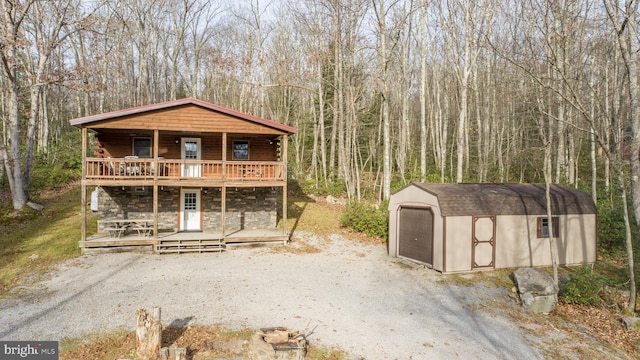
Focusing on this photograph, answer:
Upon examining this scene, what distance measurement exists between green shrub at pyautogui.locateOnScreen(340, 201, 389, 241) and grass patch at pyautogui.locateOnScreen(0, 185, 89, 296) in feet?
38.6

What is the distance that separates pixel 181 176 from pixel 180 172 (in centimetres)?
41

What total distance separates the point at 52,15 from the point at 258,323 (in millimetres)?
25392

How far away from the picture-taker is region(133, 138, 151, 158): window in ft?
52.2

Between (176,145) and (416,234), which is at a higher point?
(176,145)

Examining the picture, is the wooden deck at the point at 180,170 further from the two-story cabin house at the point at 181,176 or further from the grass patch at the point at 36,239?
the grass patch at the point at 36,239

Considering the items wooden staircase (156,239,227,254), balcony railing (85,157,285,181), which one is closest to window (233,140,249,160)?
balcony railing (85,157,285,181)

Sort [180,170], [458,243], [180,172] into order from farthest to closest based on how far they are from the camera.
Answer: [180,172], [180,170], [458,243]

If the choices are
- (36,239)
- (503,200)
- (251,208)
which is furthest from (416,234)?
(36,239)

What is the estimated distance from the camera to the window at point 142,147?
Answer: 627 inches

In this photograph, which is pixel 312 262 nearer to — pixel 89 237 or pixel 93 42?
pixel 89 237

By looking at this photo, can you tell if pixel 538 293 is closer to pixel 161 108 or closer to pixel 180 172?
pixel 180 172

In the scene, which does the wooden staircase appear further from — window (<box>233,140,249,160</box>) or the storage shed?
the storage shed

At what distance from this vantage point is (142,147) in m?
16.0

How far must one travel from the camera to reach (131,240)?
1341 cm
